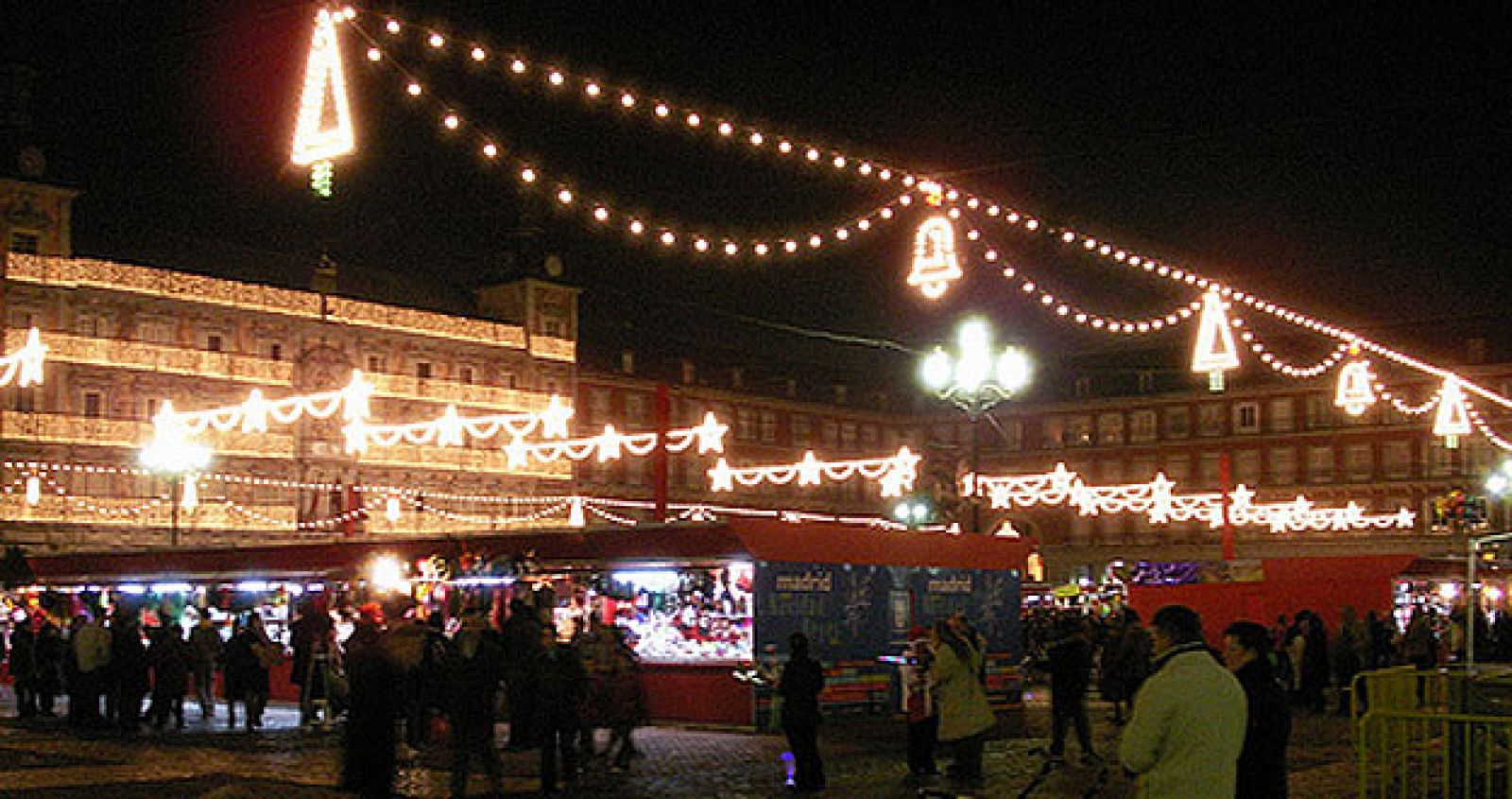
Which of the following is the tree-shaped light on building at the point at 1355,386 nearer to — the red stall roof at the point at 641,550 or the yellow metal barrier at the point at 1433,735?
the red stall roof at the point at 641,550

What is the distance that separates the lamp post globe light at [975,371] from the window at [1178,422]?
51761 millimetres

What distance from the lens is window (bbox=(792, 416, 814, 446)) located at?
77812 millimetres

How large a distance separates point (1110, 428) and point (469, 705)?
225 ft

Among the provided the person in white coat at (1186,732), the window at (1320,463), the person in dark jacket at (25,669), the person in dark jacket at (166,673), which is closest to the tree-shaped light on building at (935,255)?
the person in dark jacket at (166,673)

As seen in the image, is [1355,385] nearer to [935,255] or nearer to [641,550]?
[935,255]

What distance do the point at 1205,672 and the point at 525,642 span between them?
960 centimetres

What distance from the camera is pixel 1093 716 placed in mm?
22797

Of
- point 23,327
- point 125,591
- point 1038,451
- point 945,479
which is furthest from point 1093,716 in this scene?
point 1038,451

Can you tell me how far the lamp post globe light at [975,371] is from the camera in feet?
80.2

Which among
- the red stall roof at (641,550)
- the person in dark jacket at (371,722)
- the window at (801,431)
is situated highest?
the window at (801,431)

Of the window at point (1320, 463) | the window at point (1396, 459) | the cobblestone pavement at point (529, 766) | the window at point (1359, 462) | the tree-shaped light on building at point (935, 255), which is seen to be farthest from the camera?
the window at point (1320, 463)

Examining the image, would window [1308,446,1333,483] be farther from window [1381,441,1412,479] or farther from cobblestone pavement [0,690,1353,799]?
cobblestone pavement [0,690,1353,799]

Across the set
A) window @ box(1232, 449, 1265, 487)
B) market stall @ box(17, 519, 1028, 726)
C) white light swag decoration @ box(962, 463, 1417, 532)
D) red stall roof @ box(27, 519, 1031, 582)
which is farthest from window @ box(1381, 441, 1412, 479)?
market stall @ box(17, 519, 1028, 726)

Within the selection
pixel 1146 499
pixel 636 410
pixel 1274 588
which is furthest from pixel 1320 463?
pixel 1274 588
